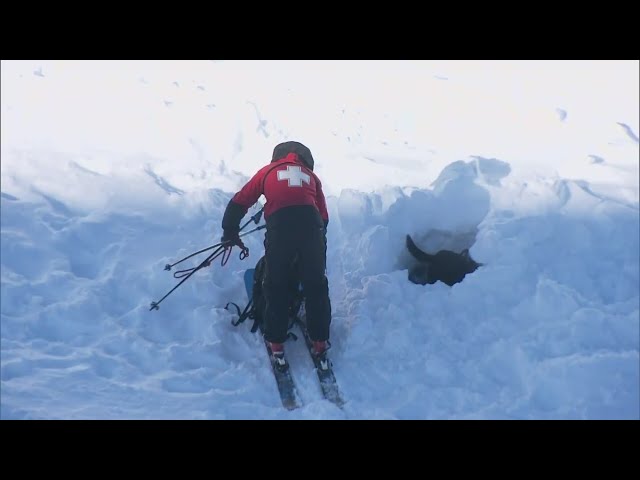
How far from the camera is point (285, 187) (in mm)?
4438

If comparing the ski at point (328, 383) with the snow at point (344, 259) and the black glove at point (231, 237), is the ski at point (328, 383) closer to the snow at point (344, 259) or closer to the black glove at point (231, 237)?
the snow at point (344, 259)

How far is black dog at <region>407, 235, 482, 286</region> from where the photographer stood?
545 cm

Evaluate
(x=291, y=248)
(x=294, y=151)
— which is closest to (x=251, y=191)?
(x=294, y=151)

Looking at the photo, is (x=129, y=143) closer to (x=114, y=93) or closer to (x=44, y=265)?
(x=114, y=93)

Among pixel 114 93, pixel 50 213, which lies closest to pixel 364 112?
pixel 114 93

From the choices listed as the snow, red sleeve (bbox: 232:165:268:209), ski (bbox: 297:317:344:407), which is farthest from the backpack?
red sleeve (bbox: 232:165:268:209)

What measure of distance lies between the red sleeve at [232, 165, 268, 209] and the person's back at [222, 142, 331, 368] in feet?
0.04

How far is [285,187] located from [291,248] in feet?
1.60

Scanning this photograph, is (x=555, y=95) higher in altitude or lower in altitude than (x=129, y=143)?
higher

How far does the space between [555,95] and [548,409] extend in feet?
23.4

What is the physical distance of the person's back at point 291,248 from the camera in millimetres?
4352

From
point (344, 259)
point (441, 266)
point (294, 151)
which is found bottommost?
point (441, 266)

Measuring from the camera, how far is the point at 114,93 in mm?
9414

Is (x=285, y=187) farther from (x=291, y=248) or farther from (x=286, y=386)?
(x=286, y=386)
